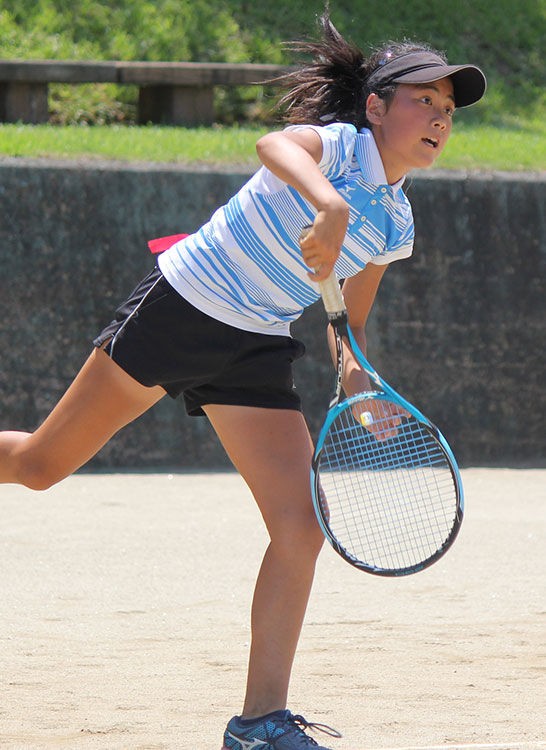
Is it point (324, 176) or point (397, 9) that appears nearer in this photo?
point (324, 176)

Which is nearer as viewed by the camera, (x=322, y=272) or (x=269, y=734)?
(x=322, y=272)

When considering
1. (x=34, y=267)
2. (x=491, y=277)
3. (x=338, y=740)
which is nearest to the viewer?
(x=338, y=740)

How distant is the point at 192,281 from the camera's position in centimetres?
316

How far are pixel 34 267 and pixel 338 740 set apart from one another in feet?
14.6

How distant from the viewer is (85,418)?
3.22 metres

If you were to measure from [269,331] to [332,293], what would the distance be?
0.23m

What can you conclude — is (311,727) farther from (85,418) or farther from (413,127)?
(413,127)

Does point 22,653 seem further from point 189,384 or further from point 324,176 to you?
point 324,176

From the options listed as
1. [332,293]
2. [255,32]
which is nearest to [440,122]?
[332,293]

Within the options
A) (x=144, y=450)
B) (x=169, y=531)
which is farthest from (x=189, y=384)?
(x=144, y=450)

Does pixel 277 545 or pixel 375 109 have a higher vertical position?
pixel 375 109

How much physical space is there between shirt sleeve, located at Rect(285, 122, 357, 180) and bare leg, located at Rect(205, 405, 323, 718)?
576 mm

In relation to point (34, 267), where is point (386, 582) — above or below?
below

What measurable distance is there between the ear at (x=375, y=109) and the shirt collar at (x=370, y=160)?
3.3 inches
